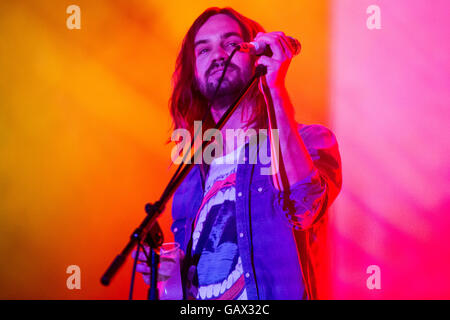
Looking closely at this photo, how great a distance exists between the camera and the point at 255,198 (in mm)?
Answer: 1777

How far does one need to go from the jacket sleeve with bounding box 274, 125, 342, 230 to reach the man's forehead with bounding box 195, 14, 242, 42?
54 cm

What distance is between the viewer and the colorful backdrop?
1.91 meters

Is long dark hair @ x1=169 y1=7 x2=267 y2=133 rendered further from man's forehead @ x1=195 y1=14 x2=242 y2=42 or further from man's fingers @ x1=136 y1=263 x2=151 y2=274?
man's fingers @ x1=136 y1=263 x2=151 y2=274

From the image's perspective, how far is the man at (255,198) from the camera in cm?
163

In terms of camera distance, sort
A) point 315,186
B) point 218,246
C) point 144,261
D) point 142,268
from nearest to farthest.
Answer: point 144,261, point 142,268, point 315,186, point 218,246

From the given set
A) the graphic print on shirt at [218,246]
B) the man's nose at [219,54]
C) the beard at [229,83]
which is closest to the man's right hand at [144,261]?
the graphic print on shirt at [218,246]

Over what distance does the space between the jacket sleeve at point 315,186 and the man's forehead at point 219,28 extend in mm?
540

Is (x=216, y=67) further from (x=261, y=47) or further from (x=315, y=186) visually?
(x=315, y=186)

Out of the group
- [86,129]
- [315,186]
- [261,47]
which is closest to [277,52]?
[261,47]

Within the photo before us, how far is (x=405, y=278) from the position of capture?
73.7 inches

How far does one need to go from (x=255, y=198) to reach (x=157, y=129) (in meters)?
0.68

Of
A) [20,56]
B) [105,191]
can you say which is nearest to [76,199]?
[105,191]
